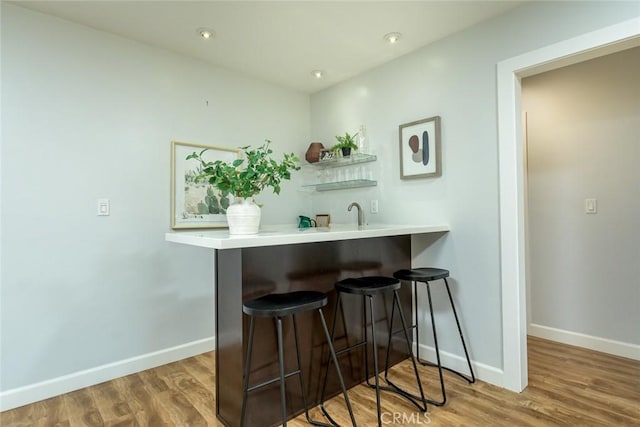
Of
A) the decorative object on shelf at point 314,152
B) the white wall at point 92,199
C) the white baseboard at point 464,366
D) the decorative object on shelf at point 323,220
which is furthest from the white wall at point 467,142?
the white wall at point 92,199

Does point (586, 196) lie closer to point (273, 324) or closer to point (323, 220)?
point (323, 220)

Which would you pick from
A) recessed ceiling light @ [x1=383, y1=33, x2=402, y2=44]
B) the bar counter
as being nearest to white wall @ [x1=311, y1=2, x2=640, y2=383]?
recessed ceiling light @ [x1=383, y1=33, x2=402, y2=44]

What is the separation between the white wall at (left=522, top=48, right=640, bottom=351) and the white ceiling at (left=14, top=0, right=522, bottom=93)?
3.75 feet

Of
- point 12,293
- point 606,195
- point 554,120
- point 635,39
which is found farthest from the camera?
point 554,120

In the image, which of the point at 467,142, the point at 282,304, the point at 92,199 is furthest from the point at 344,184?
the point at 92,199

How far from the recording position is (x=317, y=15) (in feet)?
7.39

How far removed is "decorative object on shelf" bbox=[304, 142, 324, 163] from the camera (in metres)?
3.41

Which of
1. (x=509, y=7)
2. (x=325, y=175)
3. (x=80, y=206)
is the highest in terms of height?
(x=509, y=7)

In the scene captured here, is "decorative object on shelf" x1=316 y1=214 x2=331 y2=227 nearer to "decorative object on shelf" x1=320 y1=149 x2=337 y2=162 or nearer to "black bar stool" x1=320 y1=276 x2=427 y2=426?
"decorative object on shelf" x1=320 y1=149 x2=337 y2=162

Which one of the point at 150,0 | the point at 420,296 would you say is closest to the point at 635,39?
the point at 420,296

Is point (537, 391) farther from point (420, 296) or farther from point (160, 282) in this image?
point (160, 282)

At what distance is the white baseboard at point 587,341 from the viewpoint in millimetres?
2514

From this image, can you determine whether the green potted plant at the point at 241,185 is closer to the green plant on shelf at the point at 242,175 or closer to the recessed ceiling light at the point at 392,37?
the green plant on shelf at the point at 242,175

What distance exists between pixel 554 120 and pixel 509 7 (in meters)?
1.21
